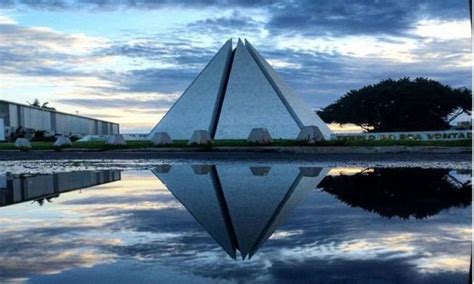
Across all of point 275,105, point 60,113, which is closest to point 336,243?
point 275,105

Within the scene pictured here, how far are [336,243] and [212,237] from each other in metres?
1.04

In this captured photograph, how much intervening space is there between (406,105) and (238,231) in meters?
36.8

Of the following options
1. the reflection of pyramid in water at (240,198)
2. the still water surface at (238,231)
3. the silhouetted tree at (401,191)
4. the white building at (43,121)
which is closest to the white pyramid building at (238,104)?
the reflection of pyramid in water at (240,198)

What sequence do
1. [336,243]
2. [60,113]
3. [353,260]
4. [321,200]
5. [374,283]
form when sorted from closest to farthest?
1. [374,283]
2. [353,260]
3. [336,243]
4. [321,200]
5. [60,113]

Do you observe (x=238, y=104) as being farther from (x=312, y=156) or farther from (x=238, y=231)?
(x=238, y=231)

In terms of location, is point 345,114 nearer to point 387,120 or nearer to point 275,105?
point 387,120

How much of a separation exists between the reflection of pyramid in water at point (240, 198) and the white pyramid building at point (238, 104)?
16.1m

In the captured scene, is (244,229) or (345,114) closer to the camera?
(244,229)

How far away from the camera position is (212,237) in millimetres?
4672

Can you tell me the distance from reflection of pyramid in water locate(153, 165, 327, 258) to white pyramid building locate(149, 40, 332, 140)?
16053 mm

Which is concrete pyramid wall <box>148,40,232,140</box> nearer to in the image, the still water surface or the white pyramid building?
the white pyramid building

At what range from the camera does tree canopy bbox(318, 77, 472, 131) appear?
39469 mm

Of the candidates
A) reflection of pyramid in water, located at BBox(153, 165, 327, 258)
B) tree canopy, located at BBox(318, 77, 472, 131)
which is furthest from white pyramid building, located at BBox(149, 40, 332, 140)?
reflection of pyramid in water, located at BBox(153, 165, 327, 258)

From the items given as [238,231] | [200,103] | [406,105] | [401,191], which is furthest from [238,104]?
[238,231]
